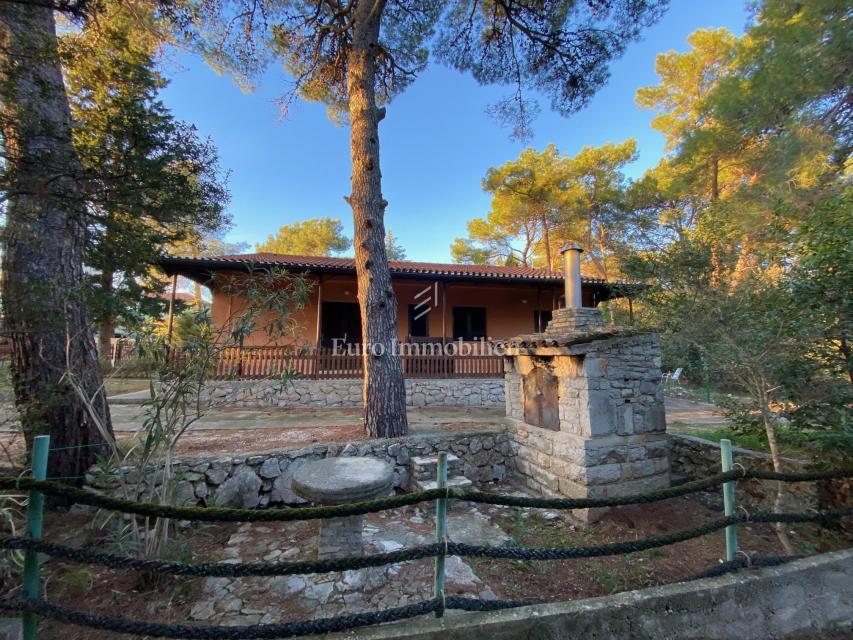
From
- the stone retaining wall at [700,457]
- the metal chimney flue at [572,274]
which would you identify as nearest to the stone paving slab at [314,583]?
the stone retaining wall at [700,457]

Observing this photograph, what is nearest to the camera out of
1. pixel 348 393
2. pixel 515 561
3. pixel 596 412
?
pixel 515 561

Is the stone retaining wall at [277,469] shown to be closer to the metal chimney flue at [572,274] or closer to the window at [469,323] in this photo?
the metal chimney flue at [572,274]

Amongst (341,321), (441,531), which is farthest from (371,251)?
(341,321)

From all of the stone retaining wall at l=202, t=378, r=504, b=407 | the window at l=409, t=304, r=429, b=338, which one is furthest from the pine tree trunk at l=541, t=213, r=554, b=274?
the stone retaining wall at l=202, t=378, r=504, b=407

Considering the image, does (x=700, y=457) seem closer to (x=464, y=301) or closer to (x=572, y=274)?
(x=572, y=274)

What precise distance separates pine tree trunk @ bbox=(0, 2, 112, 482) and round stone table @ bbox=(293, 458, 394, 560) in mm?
1688

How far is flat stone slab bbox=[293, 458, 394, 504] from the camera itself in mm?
2744

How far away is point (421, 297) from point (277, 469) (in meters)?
7.96

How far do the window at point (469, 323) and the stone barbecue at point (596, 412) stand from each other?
730 centimetres

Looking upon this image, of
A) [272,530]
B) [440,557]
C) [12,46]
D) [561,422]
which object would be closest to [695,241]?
[561,422]

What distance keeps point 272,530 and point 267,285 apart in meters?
2.62

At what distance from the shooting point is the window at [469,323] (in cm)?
1206

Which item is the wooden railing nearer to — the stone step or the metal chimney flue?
the stone step

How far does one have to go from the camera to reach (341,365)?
28.9 ft
